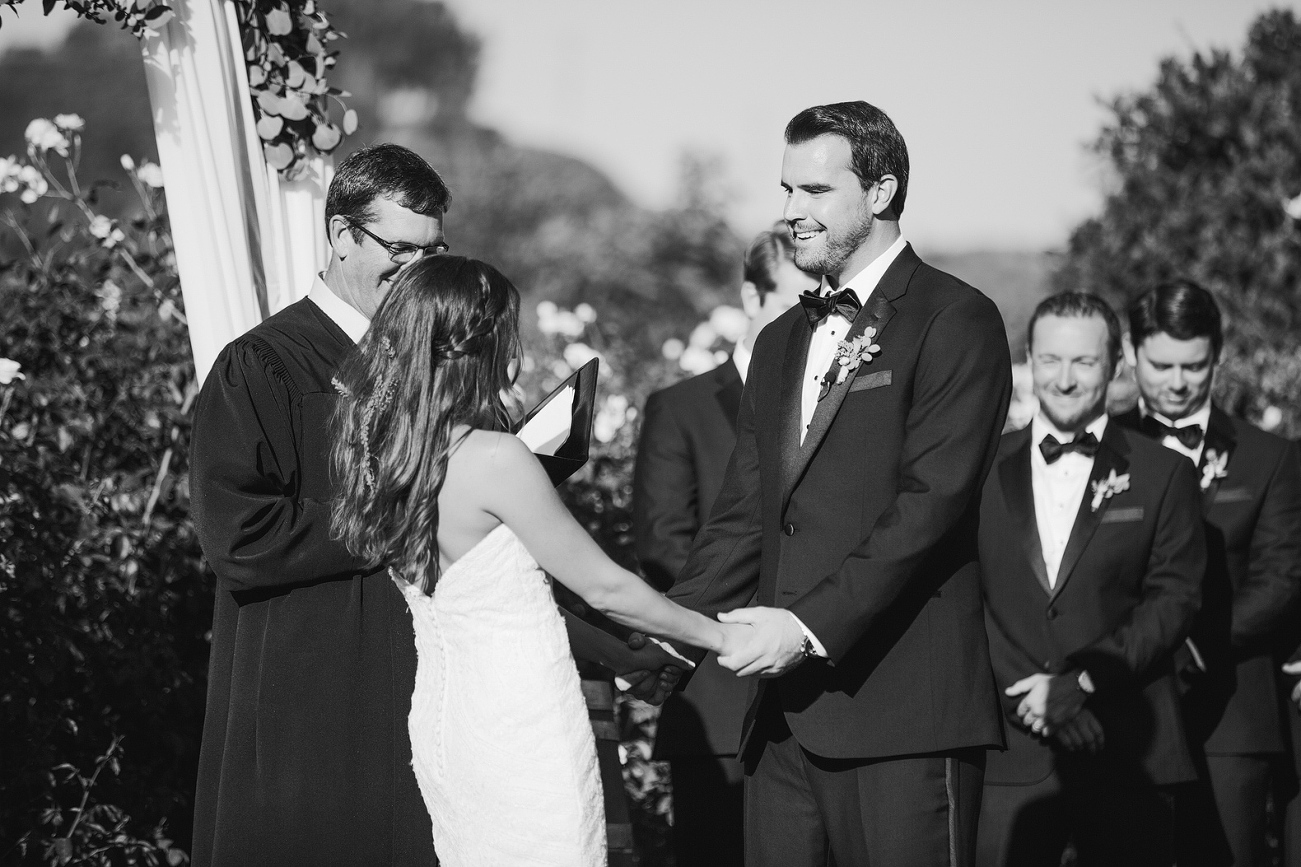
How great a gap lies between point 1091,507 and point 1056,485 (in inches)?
9.0

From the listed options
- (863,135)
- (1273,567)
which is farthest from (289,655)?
(1273,567)

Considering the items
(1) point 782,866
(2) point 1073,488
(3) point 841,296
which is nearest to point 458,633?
(1) point 782,866

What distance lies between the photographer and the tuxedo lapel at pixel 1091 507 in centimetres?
435

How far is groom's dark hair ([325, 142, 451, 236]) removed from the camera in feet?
11.9

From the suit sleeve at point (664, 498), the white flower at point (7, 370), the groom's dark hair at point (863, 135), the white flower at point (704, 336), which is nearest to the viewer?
the groom's dark hair at point (863, 135)

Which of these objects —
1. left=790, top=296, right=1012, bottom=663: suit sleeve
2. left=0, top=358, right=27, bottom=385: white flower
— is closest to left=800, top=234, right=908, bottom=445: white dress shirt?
left=790, top=296, right=1012, bottom=663: suit sleeve

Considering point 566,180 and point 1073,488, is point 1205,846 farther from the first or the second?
point 566,180

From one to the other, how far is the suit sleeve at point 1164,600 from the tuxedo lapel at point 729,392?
1.37 metres

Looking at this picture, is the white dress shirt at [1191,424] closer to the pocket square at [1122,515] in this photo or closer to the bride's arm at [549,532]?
the pocket square at [1122,515]

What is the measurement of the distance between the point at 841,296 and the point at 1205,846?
265 centimetres

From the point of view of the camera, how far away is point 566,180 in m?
36.5

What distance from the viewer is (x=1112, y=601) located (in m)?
4.35

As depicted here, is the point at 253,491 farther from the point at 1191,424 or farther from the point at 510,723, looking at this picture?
the point at 1191,424

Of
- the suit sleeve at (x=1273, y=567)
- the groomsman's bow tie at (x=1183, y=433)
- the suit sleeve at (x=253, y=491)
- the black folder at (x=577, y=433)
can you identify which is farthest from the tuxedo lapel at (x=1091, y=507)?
the suit sleeve at (x=253, y=491)
